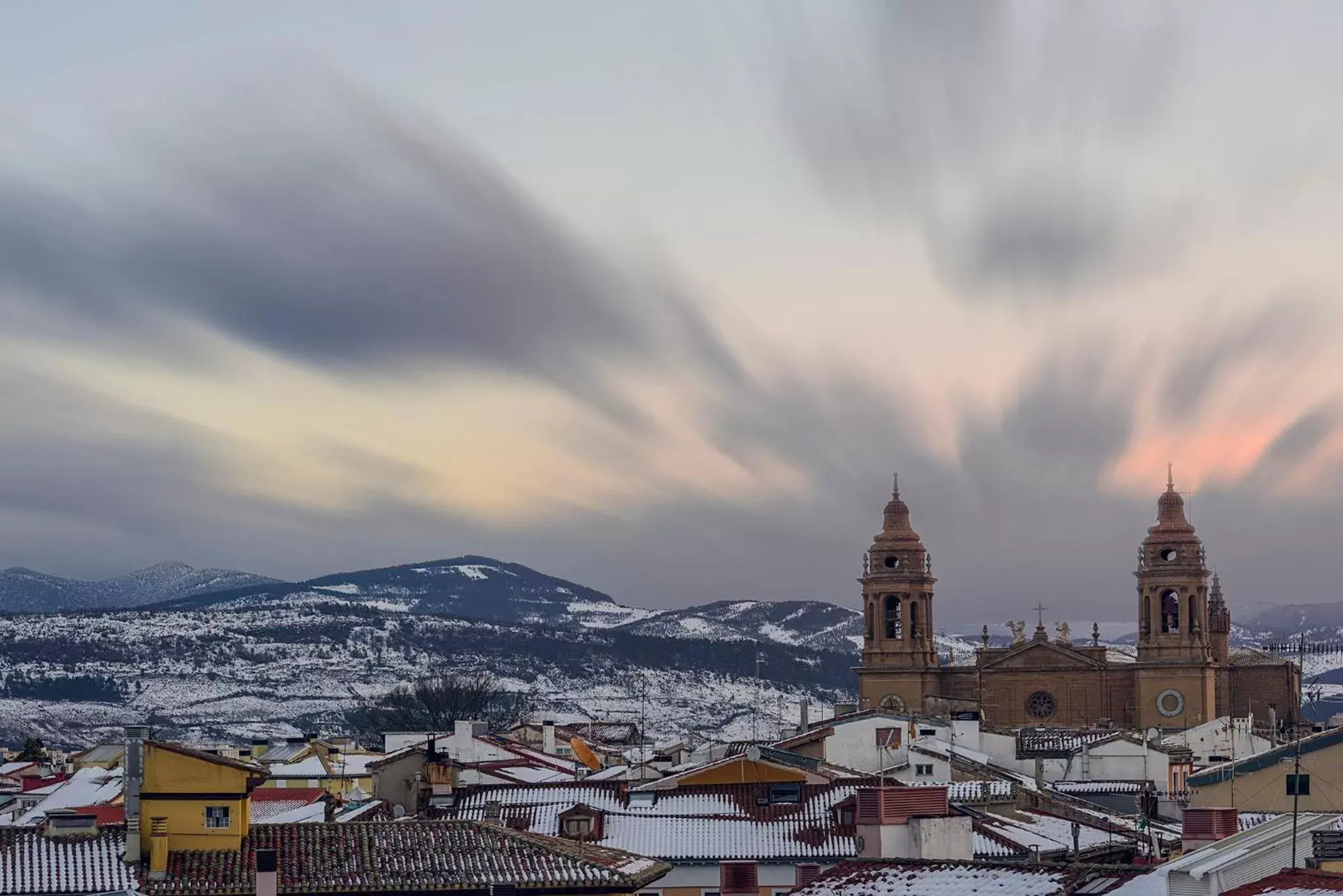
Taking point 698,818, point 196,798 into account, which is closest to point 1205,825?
point 196,798

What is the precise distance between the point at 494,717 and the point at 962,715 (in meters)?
91.7

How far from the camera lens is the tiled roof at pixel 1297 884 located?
26.1 metres

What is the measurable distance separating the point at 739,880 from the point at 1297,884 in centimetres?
2256

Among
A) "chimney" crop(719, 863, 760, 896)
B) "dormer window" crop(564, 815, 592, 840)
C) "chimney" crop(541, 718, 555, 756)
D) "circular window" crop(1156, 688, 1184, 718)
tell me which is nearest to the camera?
"chimney" crop(719, 863, 760, 896)

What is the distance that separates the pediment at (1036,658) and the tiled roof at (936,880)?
99.7 m

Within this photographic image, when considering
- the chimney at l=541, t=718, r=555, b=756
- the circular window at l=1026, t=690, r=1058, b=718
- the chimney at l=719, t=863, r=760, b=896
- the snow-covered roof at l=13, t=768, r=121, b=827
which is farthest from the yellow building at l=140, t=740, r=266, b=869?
the circular window at l=1026, t=690, r=1058, b=718

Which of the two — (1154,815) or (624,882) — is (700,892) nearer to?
(624,882)

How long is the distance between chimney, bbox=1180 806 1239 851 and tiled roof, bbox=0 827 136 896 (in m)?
17.4

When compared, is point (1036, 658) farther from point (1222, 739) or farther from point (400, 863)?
point (400, 863)

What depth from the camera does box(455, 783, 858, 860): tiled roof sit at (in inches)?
2041

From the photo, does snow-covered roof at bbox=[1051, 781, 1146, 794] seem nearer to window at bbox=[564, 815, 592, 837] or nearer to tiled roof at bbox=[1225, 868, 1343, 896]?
window at bbox=[564, 815, 592, 837]

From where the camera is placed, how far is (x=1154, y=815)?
63.3 metres

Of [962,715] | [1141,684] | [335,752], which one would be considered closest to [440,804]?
[962,715]

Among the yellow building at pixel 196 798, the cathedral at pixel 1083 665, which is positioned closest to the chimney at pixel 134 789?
the yellow building at pixel 196 798
